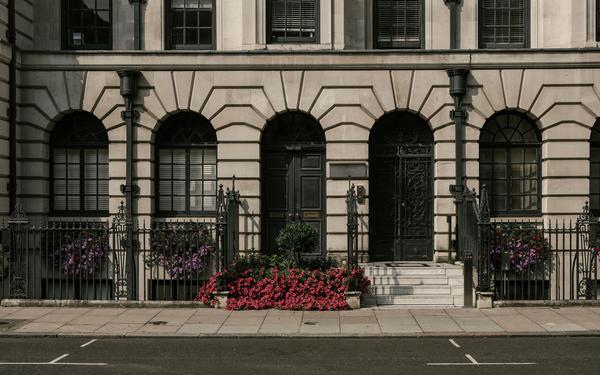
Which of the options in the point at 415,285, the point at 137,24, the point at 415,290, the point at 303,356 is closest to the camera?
the point at 303,356

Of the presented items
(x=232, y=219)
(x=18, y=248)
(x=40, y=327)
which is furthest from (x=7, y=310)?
(x=232, y=219)

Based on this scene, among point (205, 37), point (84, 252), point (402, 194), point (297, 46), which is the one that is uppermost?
point (205, 37)

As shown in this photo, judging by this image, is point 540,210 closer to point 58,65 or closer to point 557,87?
point 557,87

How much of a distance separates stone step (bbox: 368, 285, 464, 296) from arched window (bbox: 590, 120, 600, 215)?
5124 mm

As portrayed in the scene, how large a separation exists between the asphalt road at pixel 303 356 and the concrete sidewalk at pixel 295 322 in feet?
1.20

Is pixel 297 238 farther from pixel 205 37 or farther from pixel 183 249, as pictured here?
pixel 205 37

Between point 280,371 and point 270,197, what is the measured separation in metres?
9.28

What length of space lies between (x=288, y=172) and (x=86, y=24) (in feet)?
22.5

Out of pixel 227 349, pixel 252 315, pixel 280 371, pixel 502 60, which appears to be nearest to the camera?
pixel 280 371

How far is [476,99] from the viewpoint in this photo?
18484 millimetres

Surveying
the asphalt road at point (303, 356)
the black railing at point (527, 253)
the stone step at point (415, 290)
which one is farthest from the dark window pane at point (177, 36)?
the asphalt road at point (303, 356)

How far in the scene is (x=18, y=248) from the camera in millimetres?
16188

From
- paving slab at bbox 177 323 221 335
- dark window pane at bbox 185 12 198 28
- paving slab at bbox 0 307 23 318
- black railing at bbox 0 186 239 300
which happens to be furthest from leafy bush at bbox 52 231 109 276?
dark window pane at bbox 185 12 198 28

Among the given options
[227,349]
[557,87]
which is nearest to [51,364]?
[227,349]
